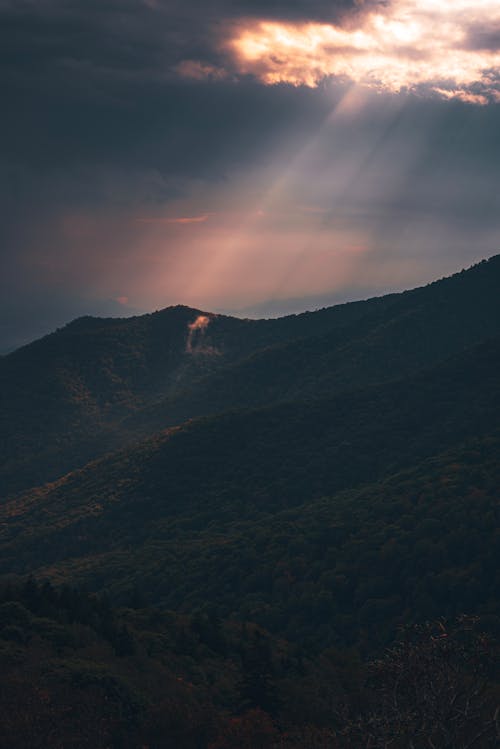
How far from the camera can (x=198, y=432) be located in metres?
197

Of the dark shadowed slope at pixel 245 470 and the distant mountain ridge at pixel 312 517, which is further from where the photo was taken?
the dark shadowed slope at pixel 245 470

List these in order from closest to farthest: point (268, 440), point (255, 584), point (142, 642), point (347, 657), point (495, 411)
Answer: point (142, 642)
point (347, 657)
point (255, 584)
point (495, 411)
point (268, 440)

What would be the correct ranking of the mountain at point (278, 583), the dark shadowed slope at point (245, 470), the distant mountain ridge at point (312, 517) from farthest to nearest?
the dark shadowed slope at point (245, 470) < the distant mountain ridge at point (312, 517) < the mountain at point (278, 583)

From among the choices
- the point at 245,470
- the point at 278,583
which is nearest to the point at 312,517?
the point at 278,583

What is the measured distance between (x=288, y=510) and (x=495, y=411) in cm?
5310

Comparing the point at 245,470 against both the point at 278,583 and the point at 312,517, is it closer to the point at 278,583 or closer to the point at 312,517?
the point at 312,517

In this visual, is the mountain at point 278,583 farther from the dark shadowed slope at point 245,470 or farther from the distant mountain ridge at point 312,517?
the dark shadowed slope at point 245,470

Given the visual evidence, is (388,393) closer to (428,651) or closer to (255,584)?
(255,584)

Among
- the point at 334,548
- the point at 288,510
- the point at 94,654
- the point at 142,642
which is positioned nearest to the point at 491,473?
the point at 334,548

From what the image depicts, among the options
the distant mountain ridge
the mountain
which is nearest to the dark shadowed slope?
the distant mountain ridge

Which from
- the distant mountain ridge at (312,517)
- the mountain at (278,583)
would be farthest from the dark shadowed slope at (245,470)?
the mountain at (278,583)

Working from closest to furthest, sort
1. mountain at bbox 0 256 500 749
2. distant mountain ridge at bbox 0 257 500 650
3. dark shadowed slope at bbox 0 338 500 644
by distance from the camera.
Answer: mountain at bbox 0 256 500 749 → distant mountain ridge at bbox 0 257 500 650 → dark shadowed slope at bbox 0 338 500 644

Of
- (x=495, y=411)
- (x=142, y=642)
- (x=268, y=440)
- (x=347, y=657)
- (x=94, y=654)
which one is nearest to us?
(x=94, y=654)

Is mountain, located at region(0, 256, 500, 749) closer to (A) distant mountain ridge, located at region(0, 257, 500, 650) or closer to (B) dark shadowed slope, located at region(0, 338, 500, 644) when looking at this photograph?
(A) distant mountain ridge, located at region(0, 257, 500, 650)
